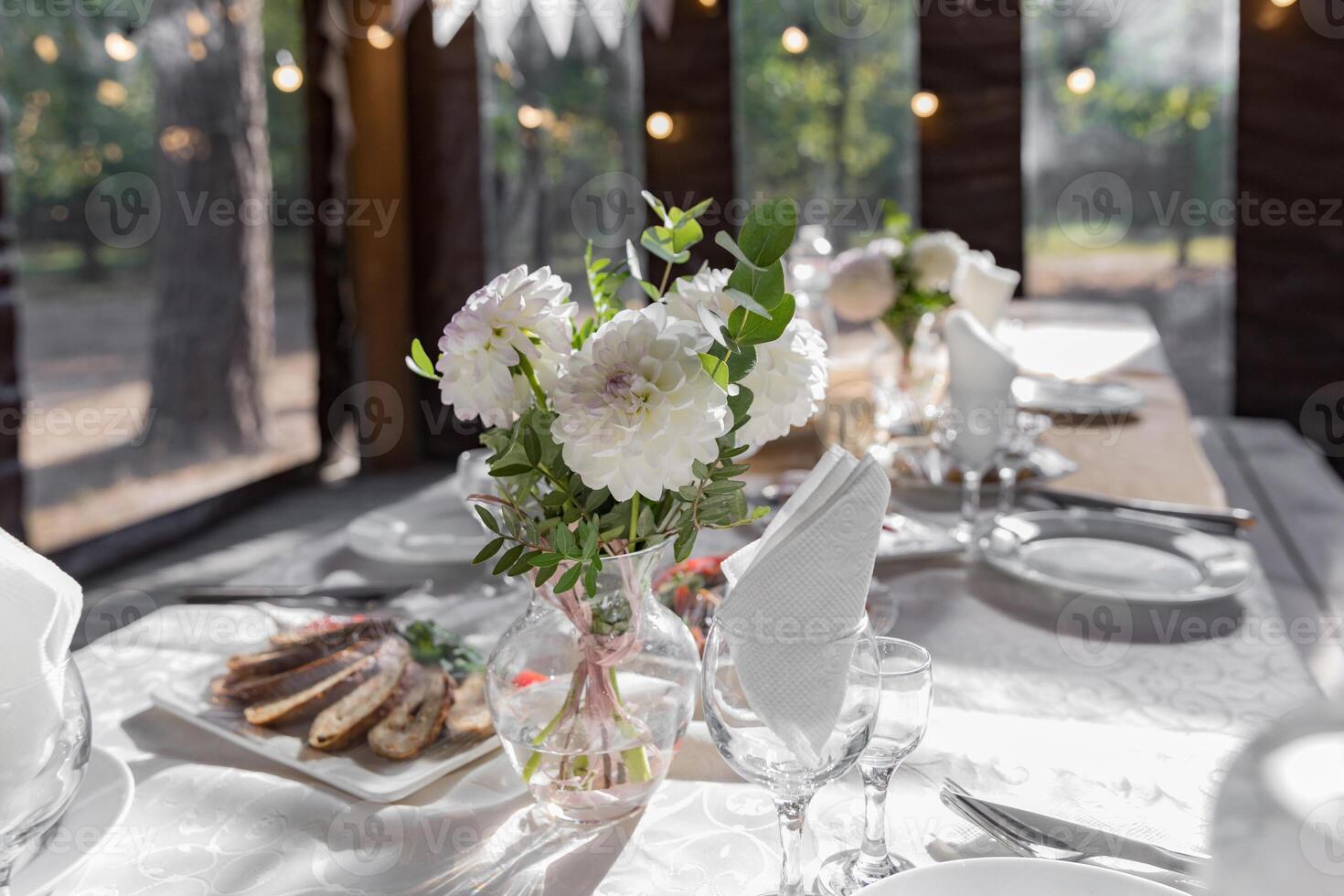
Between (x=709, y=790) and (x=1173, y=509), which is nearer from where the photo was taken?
(x=709, y=790)

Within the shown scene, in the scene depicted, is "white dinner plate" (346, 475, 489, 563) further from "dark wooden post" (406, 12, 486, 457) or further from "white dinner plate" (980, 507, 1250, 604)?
"dark wooden post" (406, 12, 486, 457)

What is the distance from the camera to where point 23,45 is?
10.3 feet

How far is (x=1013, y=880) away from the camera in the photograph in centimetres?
72

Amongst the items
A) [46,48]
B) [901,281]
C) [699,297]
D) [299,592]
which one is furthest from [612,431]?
[46,48]

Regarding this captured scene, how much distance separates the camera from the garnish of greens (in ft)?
3.57

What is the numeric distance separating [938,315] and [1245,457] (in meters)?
1.04

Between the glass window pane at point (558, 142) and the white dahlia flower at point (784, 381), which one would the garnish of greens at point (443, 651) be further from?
the glass window pane at point (558, 142)

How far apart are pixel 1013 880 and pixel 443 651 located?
579 mm

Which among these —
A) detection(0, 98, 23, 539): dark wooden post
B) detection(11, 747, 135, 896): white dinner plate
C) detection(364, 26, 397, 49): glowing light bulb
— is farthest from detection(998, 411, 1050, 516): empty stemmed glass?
detection(364, 26, 397, 49): glowing light bulb

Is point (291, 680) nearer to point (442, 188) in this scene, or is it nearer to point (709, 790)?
point (709, 790)

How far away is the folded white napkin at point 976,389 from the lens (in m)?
1.54

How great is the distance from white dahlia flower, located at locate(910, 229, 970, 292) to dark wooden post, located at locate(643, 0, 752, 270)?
2.21 metres

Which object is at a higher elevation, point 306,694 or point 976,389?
point 976,389

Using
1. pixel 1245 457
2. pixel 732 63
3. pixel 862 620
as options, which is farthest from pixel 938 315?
pixel 732 63
